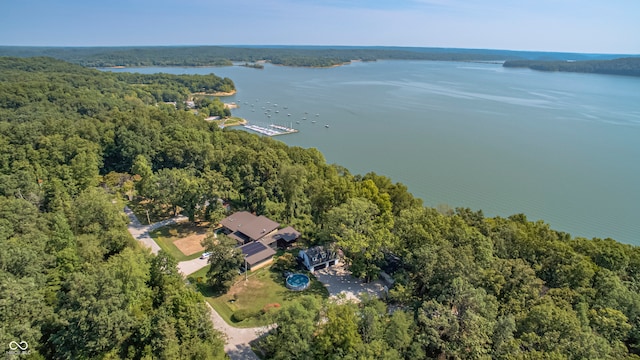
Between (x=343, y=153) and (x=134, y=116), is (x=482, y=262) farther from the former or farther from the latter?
(x=134, y=116)

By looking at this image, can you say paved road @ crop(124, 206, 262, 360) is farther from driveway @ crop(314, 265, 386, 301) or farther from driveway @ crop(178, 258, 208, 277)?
driveway @ crop(314, 265, 386, 301)

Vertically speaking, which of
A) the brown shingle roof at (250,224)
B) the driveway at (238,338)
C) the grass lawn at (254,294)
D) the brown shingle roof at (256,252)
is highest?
the brown shingle roof at (250,224)

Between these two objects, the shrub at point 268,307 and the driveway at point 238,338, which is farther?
the shrub at point 268,307

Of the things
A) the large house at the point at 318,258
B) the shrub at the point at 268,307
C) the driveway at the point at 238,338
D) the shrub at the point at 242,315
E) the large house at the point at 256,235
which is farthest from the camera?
the large house at the point at 256,235

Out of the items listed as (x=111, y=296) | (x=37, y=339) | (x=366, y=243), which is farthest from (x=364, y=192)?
(x=37, y=339)

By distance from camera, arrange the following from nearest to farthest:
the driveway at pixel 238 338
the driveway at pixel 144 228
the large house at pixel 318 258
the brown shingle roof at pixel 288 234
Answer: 1. the driveway at pixel 238 338
2. the large house at pixel 318 258
3. the driveway at pixel 144 228
4. the brown shingle roof at pixel 288 234

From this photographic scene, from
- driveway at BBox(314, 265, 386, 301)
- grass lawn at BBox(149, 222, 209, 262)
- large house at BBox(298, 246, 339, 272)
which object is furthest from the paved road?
large house at BBox(298, 246, 339, 272)

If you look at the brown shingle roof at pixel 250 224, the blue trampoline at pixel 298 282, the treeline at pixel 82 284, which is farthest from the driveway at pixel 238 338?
the brown shingle roof at pixel 250 224

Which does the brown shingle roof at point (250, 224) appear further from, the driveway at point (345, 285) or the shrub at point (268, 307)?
the shrub at point (268, 307)
